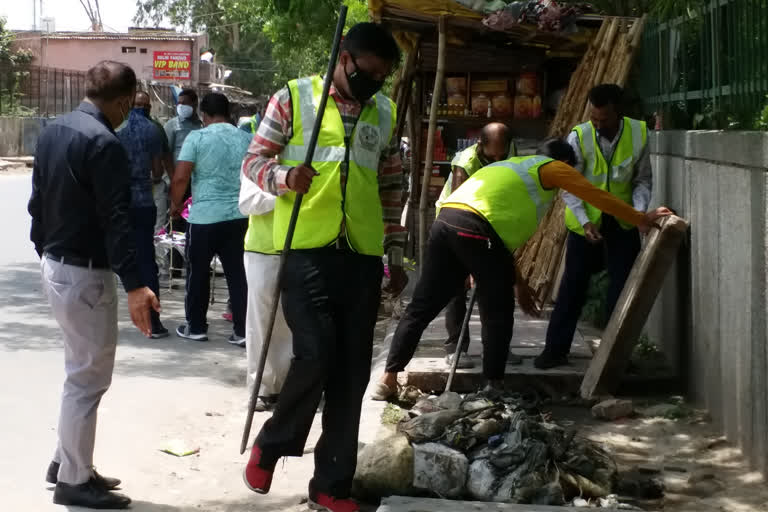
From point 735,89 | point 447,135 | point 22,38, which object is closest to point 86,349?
point 735,89

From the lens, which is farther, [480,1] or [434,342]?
[480,1]

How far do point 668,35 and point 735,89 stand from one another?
243 centimetres

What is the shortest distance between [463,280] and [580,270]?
118cm

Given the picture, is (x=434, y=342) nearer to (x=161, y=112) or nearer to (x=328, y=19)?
(x=328, y=19)

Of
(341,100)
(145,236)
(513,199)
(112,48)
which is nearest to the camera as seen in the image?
(341,100)

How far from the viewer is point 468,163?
25.7 feet

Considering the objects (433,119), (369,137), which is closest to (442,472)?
(369,137)

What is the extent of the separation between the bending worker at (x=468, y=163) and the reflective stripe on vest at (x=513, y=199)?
0.70m

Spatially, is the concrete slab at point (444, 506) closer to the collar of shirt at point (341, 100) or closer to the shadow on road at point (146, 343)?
the collar of shirt at point (341, 100)

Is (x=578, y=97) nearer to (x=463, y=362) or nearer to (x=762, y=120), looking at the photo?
(x=463, y=362)

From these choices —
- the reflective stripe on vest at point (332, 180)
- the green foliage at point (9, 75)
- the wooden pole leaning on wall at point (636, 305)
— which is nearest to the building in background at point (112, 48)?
the green foliage at point (9, 75)

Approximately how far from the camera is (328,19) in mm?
14062

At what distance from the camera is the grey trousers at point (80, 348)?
4.95 m

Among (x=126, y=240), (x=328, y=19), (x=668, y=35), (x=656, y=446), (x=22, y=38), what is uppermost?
(x=22, y=38)
